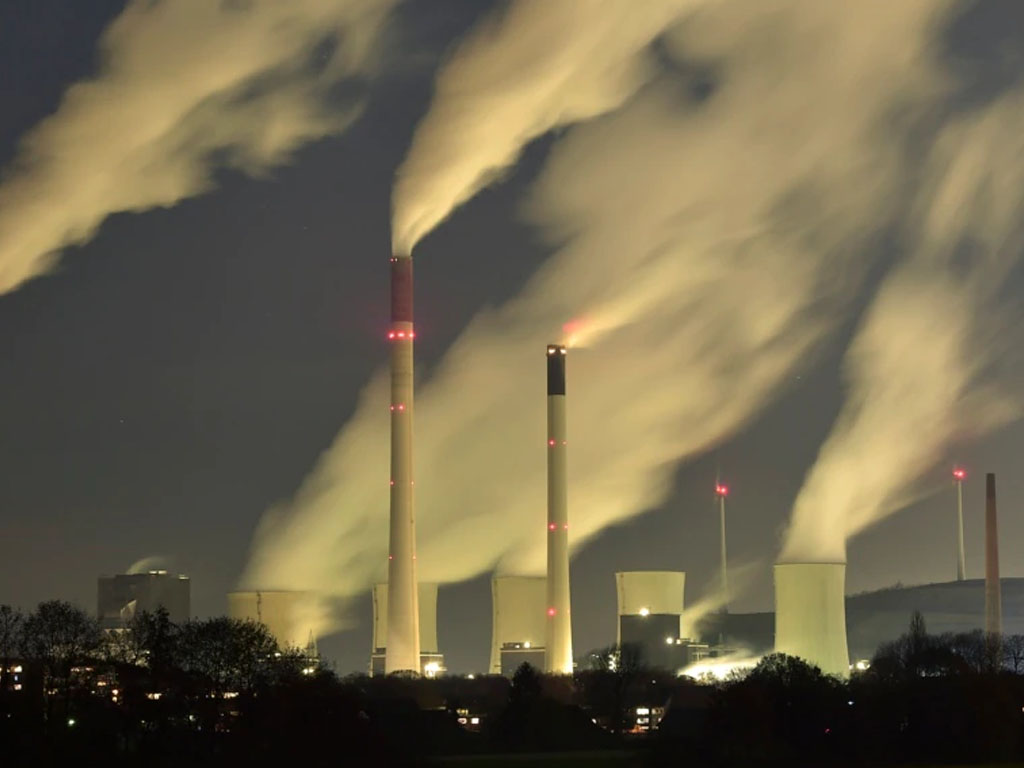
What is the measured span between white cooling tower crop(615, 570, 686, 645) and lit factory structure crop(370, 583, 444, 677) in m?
11.2

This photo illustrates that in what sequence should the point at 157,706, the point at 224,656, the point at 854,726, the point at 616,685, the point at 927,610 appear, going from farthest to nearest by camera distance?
the point at 927,610 → the point at 616,685 → the point at 224,656 → the point at 854,726 → the point at 157,706

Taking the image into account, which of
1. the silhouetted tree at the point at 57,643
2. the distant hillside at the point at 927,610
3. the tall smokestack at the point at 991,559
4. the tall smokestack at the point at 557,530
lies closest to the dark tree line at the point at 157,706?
the silhouetted tree at the point at 57,643

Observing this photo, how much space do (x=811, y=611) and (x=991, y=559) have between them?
52.6ft

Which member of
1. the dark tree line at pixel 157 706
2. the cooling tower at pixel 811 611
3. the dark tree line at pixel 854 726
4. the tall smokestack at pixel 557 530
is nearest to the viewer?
the dark tree line at pixel 157 706

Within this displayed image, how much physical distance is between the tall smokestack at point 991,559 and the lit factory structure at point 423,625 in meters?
24.5

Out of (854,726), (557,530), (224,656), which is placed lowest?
(854,726)

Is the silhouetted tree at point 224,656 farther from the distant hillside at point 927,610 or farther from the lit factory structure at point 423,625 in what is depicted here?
the distant hillside at point 927,610

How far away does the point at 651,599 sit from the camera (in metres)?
102

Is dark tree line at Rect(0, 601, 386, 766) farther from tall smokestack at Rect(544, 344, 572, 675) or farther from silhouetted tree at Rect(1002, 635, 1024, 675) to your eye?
silhouetted tree at Rect(1002, 635, 1024, 675)

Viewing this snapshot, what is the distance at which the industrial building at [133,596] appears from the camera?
3804 inches

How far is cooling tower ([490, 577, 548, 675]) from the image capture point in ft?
317

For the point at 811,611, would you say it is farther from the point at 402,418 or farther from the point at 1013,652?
the point at 1013,652

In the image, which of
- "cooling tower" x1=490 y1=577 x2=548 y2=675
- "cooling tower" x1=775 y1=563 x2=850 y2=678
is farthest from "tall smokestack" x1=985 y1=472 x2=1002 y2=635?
"cooling tower" x1=490 y1=577 x2=548 y2=675

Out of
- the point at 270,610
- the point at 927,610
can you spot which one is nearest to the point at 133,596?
the point at 270,610
